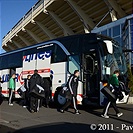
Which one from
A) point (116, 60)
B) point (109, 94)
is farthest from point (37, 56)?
point (109, 94)

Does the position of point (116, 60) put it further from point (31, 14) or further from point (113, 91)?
point (31, 14)

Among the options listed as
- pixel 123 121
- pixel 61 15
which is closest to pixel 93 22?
pixel 61 15

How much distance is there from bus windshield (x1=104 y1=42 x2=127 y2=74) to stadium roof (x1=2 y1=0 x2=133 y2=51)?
11780mm

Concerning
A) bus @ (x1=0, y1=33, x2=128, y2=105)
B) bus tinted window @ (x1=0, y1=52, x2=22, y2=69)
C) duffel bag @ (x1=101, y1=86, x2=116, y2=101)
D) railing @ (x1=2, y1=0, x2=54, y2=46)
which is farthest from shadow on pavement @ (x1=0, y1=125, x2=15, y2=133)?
railing @ (x1=2, y1=0, x2=54, y2=46)

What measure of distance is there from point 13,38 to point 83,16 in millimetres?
19552

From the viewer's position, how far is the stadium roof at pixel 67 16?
2322 centimetres

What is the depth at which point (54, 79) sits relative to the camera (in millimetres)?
11844

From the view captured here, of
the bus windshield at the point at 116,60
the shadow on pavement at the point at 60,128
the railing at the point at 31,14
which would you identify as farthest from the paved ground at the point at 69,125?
the railing at the point at 31,14

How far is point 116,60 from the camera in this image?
423 inches

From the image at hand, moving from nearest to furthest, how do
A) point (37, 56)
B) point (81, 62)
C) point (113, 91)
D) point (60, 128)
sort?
point (60, 128) < point (113, 91) < point (81, 62) < point (37, 56)

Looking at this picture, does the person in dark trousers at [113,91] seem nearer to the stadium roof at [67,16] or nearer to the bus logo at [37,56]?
the bus logo at [37,56]

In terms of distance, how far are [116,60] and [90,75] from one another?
4.27ft

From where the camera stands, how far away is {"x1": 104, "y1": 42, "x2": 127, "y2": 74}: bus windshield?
10.2 metres

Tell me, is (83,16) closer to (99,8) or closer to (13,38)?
(99,8)
